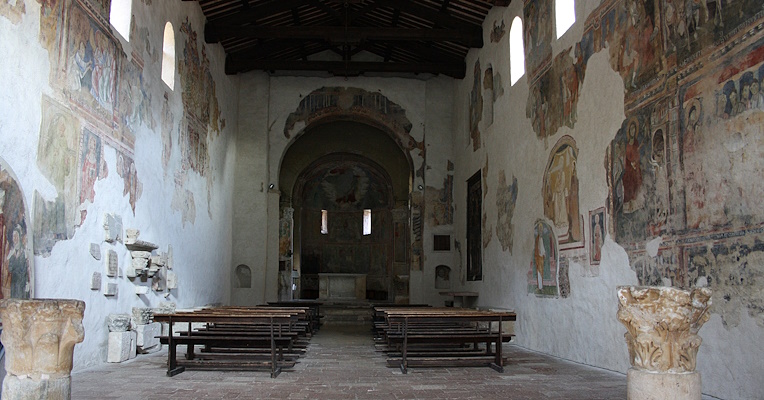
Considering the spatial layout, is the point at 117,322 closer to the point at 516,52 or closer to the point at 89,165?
the point at 89,165

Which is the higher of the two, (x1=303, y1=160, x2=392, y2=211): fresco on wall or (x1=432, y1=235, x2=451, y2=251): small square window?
(x1=303, y1=160, x2=392, y2=211): fresco on wall

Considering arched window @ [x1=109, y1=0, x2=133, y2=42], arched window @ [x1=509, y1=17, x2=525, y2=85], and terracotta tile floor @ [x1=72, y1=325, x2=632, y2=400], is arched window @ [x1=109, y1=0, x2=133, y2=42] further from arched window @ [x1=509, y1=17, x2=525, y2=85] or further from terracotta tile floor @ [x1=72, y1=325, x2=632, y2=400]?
arched window @ [x1=509, y1=17, x2=525, y2=85]

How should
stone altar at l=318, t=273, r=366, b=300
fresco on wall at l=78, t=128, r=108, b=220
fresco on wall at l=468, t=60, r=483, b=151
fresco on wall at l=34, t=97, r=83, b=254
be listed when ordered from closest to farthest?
1. fresco on wall at l=34, t=97, r=83, b=254
2. fresco on wall at l=78, t=128, r=108, b=220
3. fresco on wall at l=468, t=60, r=483, b=151
4. stone altar at l=318, t=273, r=366, b=300

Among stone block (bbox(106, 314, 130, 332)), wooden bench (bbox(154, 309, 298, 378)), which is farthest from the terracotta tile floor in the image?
stone block (bbox(106, 314, 130, 332))

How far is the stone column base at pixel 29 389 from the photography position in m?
3.98

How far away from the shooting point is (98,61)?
30.4ft

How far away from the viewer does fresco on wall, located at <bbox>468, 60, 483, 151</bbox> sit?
54.0ft

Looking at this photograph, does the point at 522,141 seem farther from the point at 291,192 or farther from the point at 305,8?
the point at 291,192

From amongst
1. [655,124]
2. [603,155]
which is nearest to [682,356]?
[655,124]

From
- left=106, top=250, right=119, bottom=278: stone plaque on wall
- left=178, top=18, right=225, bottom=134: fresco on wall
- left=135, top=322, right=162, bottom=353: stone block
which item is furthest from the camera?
left=178, top=18, right=225, bottom=134: fresco on wall

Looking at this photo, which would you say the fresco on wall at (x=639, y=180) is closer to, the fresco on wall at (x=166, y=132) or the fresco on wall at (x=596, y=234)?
the fresco on wall at (x=596, y=234)

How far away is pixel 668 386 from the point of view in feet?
13.9

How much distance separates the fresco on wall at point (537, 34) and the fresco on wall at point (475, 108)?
12.0ft

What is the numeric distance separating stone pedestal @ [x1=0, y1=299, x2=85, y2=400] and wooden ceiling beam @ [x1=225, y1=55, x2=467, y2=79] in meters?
14.9
